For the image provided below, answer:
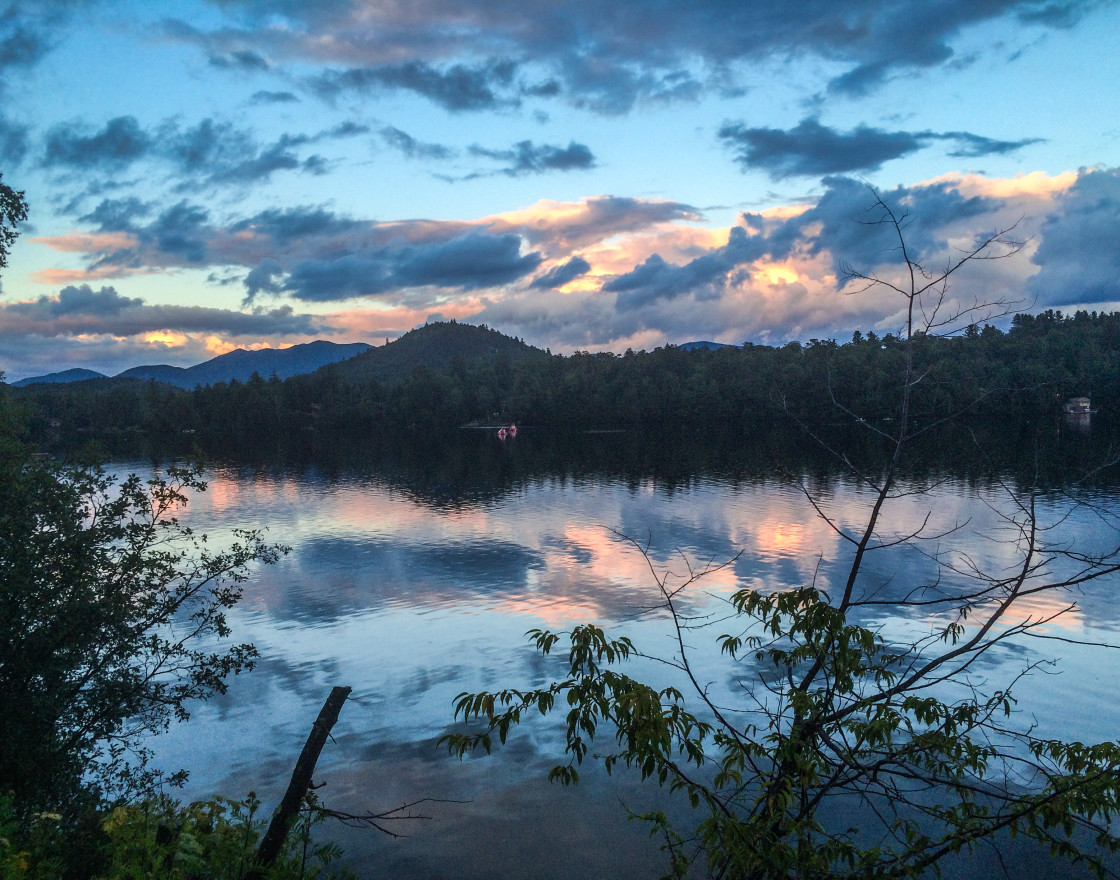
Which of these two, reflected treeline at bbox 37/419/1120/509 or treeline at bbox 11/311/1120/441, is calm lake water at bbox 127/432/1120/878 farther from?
treeline at bbox 11/311/1120/441

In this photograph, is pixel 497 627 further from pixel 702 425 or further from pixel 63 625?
pixel 702 425

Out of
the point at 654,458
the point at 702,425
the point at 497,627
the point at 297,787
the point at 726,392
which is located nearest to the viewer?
the point at 297,787

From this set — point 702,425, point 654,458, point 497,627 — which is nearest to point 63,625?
point 497,627

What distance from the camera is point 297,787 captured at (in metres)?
8.14

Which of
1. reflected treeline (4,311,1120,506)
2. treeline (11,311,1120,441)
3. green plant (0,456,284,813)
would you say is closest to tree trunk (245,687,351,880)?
green plant (0,456,284,813)

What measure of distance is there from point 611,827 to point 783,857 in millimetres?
9973

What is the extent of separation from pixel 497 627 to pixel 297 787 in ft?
64.4

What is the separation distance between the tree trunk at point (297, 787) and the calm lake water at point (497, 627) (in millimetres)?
5497

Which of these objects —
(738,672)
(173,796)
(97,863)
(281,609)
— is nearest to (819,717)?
(97,863)

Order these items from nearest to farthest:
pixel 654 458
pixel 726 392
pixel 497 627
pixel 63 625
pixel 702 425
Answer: pixel 63 625 → pixel 497 627 → pixel 654 458 → pixel 702 425 → pixel 726 392

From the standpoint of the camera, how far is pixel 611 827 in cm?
1456

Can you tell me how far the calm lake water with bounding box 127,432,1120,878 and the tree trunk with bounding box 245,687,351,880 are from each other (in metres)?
5.50

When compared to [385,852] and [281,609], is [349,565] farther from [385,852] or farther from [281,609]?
[385,852]

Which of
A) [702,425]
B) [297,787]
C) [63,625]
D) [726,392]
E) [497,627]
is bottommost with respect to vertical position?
[497,627]
